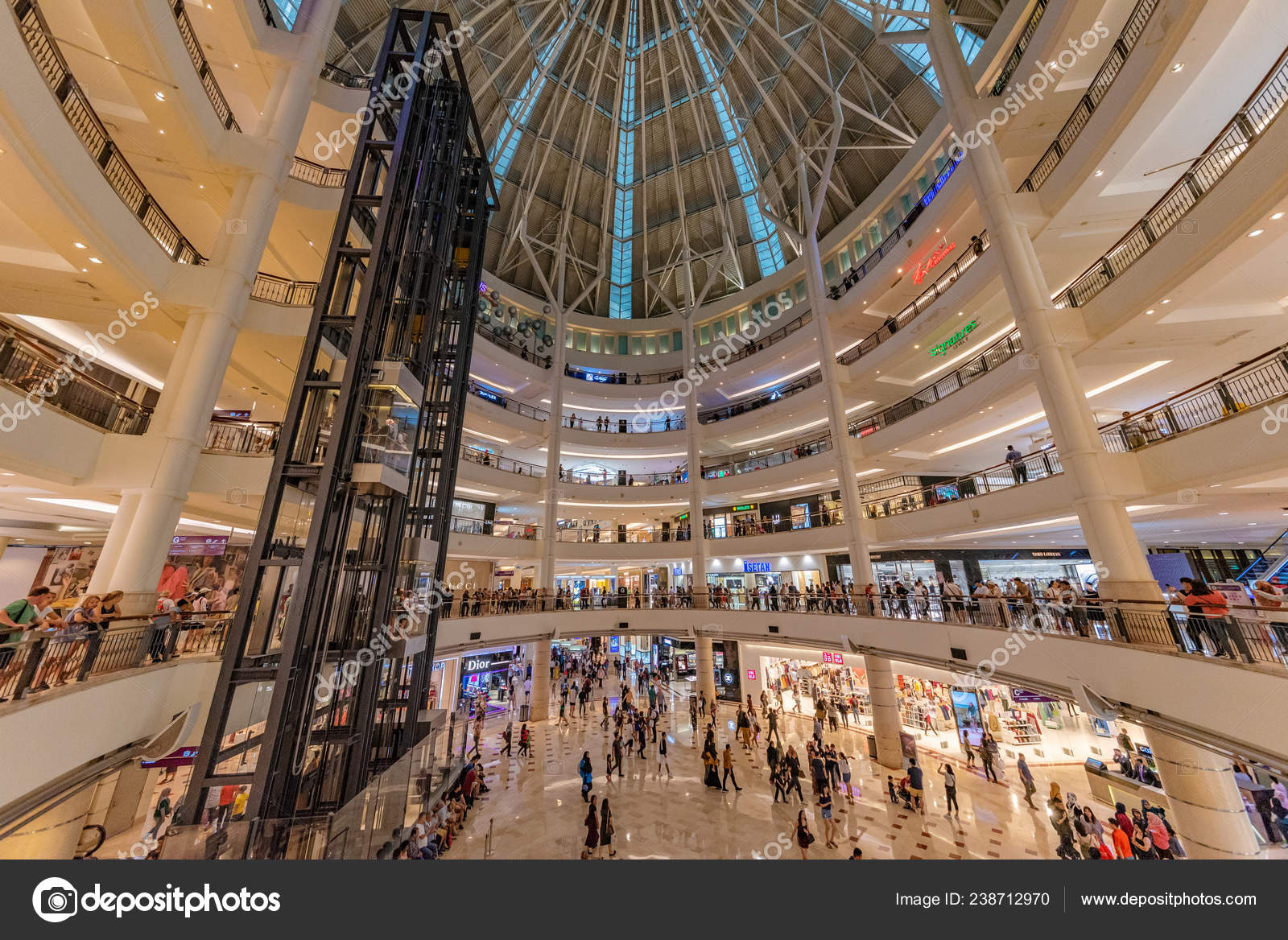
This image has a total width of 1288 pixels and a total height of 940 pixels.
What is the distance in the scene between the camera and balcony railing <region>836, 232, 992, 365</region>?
1773 cm

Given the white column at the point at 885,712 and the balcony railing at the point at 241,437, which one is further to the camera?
the white column at the point at 885,712

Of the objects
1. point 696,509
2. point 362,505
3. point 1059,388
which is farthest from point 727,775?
point 1059,388

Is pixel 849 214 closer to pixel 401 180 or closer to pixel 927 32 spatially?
pixel 927 32

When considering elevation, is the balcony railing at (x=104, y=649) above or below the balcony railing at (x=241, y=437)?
below

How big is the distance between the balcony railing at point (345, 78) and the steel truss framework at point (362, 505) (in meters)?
2.27

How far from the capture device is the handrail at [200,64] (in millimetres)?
10921

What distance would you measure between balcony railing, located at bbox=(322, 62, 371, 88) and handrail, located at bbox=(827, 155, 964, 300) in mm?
21311

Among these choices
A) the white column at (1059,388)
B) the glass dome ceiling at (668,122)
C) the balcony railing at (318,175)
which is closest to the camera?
the white column at (1059,388)

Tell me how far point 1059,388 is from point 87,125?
901 inches

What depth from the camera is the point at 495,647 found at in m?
20.2

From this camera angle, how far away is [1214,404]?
11.1 metres

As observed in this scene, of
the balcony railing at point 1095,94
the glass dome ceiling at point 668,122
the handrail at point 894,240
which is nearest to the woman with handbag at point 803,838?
the balcony railing at point 1095,94

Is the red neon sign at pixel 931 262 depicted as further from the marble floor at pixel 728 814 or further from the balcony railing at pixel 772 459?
the marble floor at pixel 728 814

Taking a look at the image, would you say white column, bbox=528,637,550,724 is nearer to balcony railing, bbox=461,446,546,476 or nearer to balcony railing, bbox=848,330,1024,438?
balcony railing, bbox=461,446,546,476
